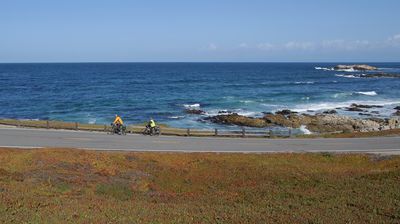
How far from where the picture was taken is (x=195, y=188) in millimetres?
21281

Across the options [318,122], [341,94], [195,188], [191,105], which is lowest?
[191,105]

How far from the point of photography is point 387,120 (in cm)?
5756

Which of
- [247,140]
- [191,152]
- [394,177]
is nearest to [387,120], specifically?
[247,140]

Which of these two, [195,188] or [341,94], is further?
[341,94]

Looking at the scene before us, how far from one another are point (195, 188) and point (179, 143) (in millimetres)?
13900

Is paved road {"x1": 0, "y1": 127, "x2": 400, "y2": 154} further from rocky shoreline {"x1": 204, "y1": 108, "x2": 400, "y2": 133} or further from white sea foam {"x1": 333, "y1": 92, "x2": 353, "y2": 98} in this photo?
white sea foam {"x1": 333, "y1": 92, "x2": 353, "y2": 98}

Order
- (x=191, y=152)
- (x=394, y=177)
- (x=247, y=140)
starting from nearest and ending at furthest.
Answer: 1. (x=394, y=177)
2. (x=191, y=152)
3. (x=247, y=140)

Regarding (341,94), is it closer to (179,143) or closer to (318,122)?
(318,122)

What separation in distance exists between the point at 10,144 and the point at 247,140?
18.7 meters

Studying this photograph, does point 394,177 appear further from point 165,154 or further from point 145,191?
point 165,154

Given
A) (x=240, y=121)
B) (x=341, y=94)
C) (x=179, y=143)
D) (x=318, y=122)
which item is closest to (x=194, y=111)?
(x=240, y=121)

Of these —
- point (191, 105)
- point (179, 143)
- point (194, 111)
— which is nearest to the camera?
point (179, 143)

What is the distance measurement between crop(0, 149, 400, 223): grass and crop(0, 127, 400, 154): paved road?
11.9 feet

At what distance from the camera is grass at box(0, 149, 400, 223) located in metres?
12.8
